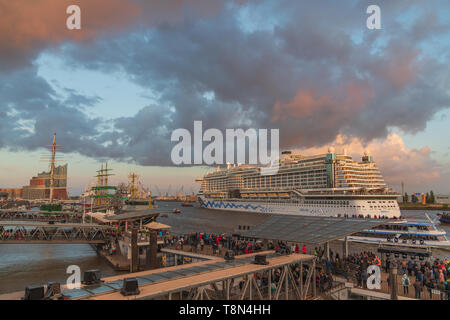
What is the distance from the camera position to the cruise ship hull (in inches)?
2319

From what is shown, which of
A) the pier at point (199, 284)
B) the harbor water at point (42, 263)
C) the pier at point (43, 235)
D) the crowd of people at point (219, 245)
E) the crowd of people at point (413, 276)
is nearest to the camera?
the pier at point (199, 284)

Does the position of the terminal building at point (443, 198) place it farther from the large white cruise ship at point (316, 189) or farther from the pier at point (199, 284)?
the pier at point (199, 284)

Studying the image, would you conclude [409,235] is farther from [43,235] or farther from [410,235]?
[43,235]

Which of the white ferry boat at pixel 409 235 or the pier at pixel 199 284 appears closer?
the pier at pixel 199 284

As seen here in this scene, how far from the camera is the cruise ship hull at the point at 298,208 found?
58.9 m

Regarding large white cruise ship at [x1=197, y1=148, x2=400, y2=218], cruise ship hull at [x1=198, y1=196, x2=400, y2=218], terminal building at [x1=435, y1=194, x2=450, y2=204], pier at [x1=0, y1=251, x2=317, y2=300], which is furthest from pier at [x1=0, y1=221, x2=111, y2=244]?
terminal building at [x1=435, y1=194, x2=450, y2=204]

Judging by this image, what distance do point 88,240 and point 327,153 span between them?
61.3 metres

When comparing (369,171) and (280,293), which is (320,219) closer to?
(280,293)

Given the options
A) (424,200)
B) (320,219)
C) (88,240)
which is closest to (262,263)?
(320,219)

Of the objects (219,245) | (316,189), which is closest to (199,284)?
(219,245)

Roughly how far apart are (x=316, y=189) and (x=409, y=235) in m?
35.3

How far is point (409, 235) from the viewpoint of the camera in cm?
3738

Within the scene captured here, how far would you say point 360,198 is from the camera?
60656 mm

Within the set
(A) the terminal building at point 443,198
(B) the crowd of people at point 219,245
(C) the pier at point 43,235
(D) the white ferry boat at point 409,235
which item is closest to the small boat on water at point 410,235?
(D) the white ferry boat at point 409,235
